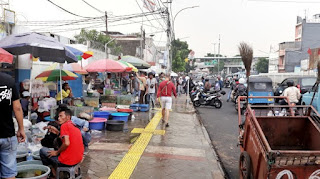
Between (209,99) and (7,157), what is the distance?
12.7 meters

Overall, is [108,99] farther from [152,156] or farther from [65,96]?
[152,156]

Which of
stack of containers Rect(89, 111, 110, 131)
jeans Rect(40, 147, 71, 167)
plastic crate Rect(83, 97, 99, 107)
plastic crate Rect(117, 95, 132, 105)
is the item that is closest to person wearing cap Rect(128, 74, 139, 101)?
plastic crate Rect(117, 95, 132, 105)

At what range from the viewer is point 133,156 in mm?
5688

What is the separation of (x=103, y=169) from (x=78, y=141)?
124cm

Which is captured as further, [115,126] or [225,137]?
[225,137]

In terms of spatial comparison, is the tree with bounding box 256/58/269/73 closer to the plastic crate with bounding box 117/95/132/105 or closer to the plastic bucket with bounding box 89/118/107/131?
the plastic crate with bounding box 117/95/132/105

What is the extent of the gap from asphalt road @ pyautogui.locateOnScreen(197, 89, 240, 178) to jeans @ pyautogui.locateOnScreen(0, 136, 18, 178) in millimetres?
3721

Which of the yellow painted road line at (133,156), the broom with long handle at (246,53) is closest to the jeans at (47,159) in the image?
the yellow painted road line at (133,156)

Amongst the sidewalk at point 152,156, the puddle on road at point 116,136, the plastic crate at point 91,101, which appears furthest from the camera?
the plastic crate at point 91,101

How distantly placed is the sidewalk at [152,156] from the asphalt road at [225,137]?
0.89ft

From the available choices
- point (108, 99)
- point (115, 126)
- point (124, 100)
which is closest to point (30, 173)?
point (115, 126)

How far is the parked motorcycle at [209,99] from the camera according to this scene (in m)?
14.9

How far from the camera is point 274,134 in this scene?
15.0 ft

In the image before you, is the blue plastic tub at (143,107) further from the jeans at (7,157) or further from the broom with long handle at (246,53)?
the jeans at (7,157)
